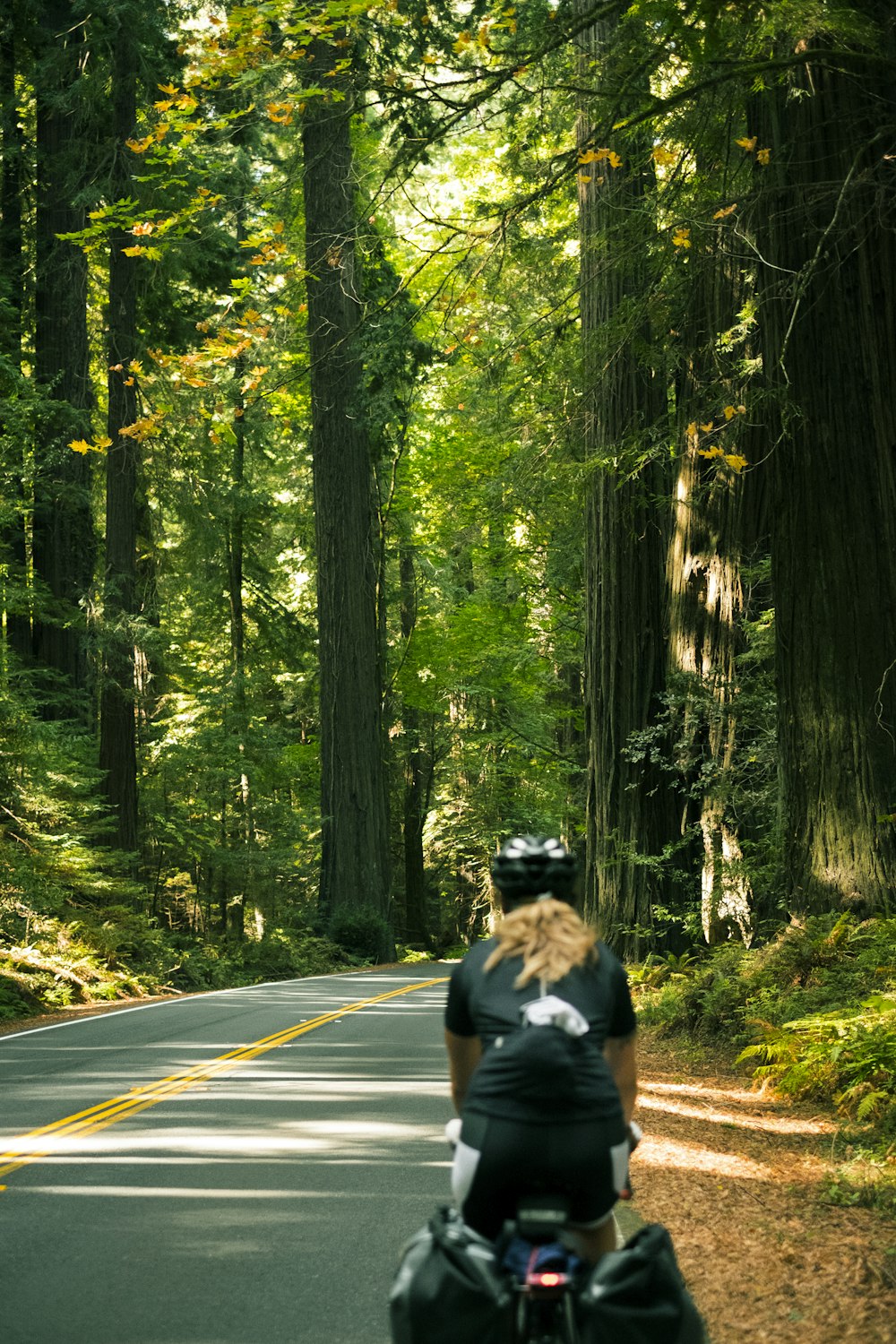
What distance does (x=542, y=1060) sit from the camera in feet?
11.1

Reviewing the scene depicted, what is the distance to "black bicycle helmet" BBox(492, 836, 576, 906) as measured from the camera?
379cm

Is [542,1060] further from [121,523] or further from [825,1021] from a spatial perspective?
[121,523]

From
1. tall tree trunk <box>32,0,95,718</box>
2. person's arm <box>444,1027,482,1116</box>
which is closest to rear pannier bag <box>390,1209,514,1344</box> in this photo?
person's arm <box>444,1027,482,1116</box>

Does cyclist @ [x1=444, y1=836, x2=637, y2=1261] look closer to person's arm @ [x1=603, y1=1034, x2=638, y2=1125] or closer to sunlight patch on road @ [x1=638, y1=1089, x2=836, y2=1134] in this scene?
person's arm @ [x1=603, y1=1034, x2=638, y2=1125]

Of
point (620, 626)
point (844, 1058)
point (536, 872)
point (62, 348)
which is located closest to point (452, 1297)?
point (536, 872)

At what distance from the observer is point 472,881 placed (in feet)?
149

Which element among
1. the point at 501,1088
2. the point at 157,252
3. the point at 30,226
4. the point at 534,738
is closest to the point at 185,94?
the point at 157,252

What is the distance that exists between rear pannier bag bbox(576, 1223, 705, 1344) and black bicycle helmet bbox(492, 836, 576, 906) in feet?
2.99

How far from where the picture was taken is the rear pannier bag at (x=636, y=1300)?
127 inches

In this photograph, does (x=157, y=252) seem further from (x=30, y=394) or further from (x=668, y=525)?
(x=30, y=394)

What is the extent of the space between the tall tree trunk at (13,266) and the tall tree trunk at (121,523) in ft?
5.97

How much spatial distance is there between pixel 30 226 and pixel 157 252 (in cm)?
2032

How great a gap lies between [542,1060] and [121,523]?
89.0 feet

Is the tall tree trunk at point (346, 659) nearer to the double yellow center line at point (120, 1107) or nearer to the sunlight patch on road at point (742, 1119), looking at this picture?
the double yellow center line at point (120, 1107)
